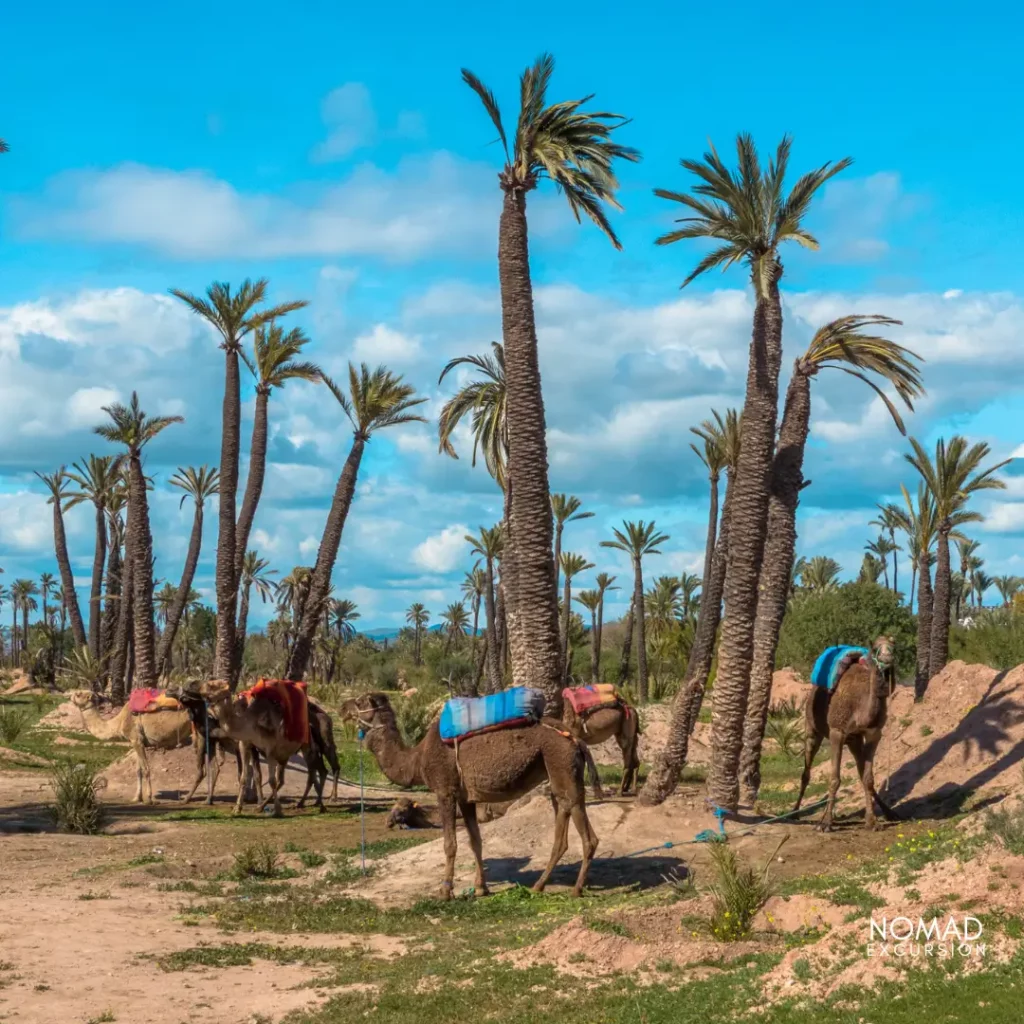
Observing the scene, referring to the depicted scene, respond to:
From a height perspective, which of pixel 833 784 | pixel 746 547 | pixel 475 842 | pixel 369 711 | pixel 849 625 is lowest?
pixel 475 842

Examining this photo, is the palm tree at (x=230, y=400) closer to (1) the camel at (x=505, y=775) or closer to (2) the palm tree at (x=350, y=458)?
(2) the palm tree at (x=350, y=458)

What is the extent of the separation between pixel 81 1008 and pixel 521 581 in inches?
406

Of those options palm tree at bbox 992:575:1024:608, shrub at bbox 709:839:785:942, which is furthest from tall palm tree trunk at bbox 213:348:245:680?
palm tree at bbox 992:575:1024:608

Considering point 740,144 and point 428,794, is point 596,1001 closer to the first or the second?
point 740,144

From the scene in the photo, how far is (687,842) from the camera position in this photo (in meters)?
14.8

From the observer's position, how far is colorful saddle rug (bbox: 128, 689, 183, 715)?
22.8 m

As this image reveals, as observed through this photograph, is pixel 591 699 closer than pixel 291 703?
No

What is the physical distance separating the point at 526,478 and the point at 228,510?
15691 millimetres

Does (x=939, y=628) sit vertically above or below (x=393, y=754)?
above

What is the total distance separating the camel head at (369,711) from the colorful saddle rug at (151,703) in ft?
30.0

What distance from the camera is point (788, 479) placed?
21.0m

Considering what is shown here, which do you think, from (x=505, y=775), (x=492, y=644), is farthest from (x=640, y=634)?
(x=505, y=775)

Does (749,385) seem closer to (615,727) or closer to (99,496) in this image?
(615,727)

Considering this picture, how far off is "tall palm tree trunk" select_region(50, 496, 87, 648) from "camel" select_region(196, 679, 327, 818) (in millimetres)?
29037
